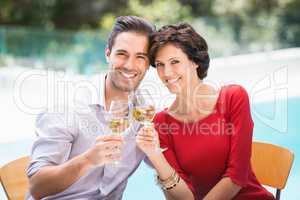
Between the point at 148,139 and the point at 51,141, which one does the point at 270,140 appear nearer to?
the point at 148,139

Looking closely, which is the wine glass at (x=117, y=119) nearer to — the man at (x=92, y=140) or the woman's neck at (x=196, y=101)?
the man at (x=92, y=140)

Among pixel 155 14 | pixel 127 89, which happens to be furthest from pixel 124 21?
pixel 155 14

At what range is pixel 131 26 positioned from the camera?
94.5 inches

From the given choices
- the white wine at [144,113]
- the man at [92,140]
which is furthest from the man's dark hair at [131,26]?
the white wine at [144,113]

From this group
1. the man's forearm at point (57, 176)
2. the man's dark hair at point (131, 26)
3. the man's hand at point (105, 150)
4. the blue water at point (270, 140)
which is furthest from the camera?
the blue water at point (270, 140)

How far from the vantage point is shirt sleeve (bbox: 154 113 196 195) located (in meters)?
2.44

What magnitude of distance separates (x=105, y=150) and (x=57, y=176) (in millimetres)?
269

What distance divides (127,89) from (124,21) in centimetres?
31

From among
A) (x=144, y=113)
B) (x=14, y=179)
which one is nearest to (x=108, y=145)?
(x=144, y=113)

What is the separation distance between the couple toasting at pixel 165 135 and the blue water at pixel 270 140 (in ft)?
7.22

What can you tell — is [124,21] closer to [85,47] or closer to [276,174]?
[276,174]

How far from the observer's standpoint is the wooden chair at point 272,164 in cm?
281

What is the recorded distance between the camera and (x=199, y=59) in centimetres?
240

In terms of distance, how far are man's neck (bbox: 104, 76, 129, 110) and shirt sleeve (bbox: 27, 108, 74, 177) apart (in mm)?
239
